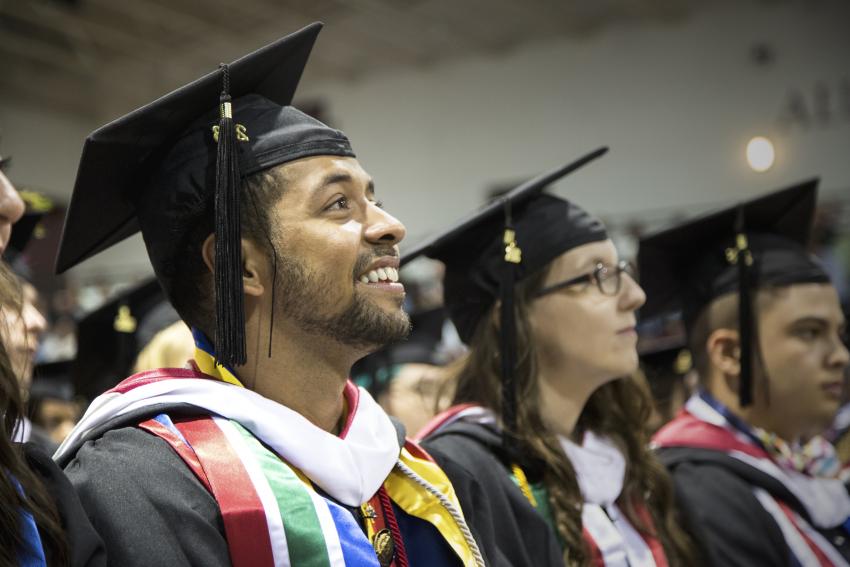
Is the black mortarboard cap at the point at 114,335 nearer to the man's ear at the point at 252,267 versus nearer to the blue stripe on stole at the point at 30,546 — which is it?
the man's ear at the point at 252,267

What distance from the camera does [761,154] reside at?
888 centimetres

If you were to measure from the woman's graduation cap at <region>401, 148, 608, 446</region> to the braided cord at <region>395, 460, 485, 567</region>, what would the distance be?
0.67 m

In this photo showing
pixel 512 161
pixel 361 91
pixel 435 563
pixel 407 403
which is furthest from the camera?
pixel 361 91

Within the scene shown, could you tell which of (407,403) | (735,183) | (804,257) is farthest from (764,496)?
(735,183)

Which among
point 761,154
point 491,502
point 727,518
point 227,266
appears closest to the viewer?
point 227,266

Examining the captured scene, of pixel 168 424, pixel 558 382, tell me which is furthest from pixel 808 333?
pixel 168 424

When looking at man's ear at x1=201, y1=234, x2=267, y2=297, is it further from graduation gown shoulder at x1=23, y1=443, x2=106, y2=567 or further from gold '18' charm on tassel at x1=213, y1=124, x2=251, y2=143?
graduation gown shoulder at x1=23, y1=443, x2=106, y2=567

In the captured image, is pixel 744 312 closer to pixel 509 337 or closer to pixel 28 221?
pixel 509 337

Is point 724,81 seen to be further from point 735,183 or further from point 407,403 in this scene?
point 407,403

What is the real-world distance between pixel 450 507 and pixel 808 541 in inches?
58.4

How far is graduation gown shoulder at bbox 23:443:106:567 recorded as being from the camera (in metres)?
1.22

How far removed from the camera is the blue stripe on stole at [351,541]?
1.47m

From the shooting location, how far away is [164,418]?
59.6 inches

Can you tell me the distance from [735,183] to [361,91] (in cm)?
483
